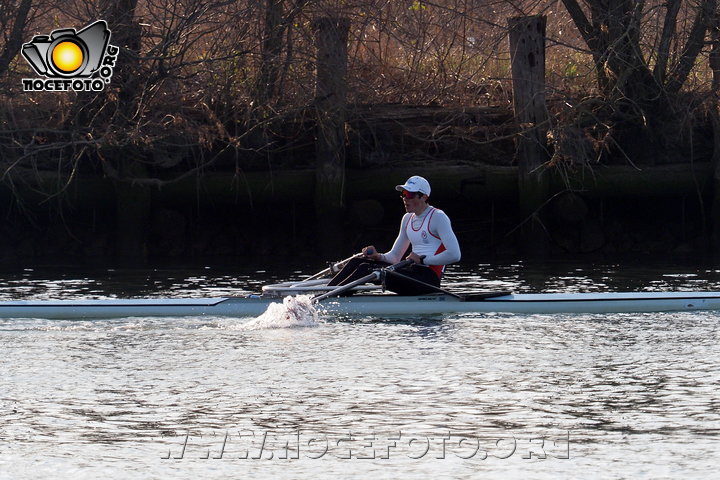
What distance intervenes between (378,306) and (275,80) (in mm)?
7644

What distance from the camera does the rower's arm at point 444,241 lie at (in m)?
12.8

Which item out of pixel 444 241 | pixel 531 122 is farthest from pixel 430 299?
pixel 531 122

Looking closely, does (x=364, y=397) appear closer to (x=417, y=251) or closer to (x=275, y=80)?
(x=417, y=251)

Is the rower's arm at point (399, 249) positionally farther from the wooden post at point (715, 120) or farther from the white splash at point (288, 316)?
the wooden post at point (715, 120)

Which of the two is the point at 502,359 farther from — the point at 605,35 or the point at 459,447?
the point at 605,35

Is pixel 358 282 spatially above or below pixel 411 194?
below

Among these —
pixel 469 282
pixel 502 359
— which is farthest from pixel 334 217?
pixel 502 359

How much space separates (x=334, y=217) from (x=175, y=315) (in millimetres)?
7569

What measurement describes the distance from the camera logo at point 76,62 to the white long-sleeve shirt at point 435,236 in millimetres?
7550

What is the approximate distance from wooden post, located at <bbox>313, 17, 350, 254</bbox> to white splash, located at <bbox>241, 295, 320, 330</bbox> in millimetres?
7407

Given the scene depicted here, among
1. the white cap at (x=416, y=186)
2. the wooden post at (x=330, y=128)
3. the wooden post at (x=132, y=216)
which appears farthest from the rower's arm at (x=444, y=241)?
the wooden post at (x=132, y=216)

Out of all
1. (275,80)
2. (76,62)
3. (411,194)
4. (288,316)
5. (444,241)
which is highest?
(76,62)

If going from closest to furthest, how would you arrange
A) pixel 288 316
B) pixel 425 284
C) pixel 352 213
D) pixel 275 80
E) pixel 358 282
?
pixel 288 316
pixel 358 282
pixel 425 284
pixel 275 80
pixel 352 213

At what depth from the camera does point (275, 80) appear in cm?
1973
